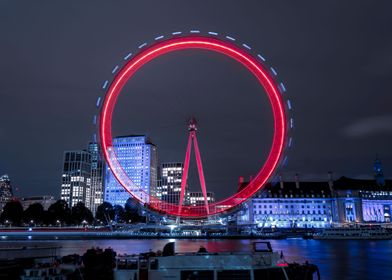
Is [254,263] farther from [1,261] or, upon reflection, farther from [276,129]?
[276,129]

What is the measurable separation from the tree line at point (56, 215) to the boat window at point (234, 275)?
13659 cm

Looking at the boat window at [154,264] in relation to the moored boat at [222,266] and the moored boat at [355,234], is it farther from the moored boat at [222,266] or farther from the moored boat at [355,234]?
the moored boat at [355,234]

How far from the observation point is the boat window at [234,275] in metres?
13.4

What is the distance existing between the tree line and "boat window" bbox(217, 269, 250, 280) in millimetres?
136594

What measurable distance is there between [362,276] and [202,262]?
98.6 feet

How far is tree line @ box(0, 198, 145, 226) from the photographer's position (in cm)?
13550

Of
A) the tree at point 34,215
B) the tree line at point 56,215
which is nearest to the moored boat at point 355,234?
the tree line at point 56,215

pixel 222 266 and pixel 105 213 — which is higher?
pixel 105 213

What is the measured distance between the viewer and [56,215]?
140875 mm

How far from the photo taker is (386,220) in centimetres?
16512

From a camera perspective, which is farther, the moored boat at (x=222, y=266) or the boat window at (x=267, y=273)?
the boat window at (x=267, y=273)

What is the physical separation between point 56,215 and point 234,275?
457 feet

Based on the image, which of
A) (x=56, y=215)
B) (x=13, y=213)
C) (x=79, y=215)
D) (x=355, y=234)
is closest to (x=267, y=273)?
(x=355, y=234)

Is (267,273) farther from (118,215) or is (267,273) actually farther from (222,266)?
(118,215)
